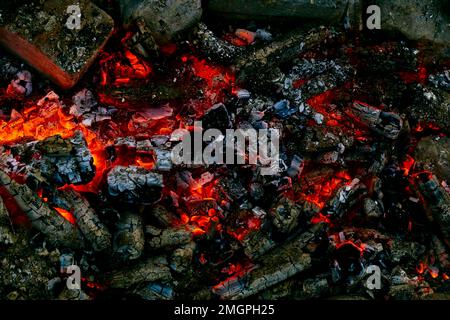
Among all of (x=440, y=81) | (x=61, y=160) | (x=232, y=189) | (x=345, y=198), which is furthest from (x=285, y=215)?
(x=440, y=81)

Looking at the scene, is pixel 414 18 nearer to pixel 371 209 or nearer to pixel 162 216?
pixel 371 209

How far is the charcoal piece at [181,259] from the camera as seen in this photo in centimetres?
467

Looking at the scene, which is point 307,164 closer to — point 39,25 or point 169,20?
point 169,20

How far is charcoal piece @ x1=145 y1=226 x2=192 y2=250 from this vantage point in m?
4.71

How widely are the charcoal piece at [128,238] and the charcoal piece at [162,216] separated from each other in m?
0.22

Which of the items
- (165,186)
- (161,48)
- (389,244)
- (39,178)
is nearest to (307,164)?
(389,244)

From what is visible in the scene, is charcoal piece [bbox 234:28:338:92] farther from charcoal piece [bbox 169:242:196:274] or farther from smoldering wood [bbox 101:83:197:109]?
charcoal piece [bbox 169:242:196:274]

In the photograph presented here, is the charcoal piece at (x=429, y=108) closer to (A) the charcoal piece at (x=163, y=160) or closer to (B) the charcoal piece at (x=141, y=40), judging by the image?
(A) the charcoal piece at (x=163, y=160)

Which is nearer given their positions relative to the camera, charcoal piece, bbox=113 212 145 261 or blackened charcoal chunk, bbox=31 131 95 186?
charcoal piece, bbox=113 212 145 261

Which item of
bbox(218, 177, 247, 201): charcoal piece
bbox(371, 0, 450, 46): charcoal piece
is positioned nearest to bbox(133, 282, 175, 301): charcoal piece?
bbox(218, 177, 247, 201): charcoal piece

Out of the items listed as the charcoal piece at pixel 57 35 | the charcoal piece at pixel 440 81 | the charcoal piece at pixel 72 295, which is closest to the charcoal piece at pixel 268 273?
the charcoal piece at pixel 72 295

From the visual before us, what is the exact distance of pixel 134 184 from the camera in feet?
15.7

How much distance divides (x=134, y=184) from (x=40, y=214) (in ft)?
3.06

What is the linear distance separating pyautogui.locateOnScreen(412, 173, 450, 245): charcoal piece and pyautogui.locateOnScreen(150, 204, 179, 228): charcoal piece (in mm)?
2859
